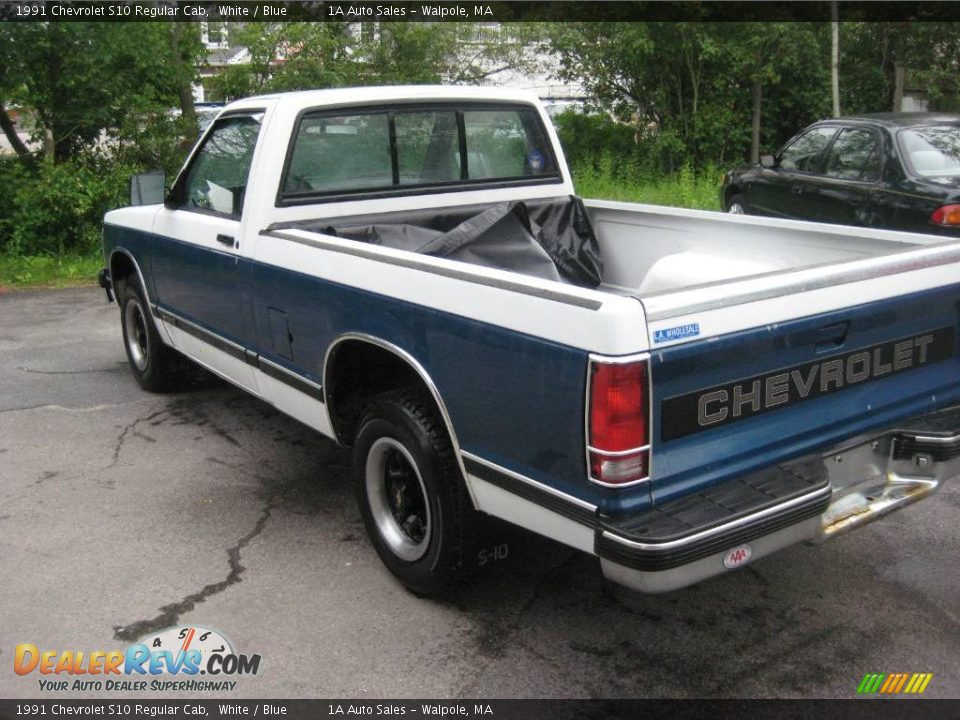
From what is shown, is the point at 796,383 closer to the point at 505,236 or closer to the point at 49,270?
the point at 505,236

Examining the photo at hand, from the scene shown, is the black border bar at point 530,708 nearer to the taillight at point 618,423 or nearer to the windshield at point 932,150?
the taillight at point 618,423

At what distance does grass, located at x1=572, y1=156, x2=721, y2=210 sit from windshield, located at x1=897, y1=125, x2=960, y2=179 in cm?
304

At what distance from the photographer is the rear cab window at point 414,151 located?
476 centimetres

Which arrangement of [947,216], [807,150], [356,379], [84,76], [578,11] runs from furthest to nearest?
[578,11] < [84,76] < [807,150] < [947,216] < [356,379]

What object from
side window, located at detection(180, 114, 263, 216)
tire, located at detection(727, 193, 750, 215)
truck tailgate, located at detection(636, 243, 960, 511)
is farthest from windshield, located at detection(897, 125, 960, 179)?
side window, located at detection(180, 114, 263, 216)

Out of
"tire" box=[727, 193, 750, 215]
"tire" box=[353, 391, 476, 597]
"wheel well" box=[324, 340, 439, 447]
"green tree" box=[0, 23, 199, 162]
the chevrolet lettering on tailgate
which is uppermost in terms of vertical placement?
"green tree" box=[0, 23, 199, 162]

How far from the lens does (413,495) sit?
3.93m

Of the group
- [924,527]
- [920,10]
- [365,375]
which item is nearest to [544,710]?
[365,375]

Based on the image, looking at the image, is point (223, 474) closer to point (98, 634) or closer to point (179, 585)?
point (179, 585)

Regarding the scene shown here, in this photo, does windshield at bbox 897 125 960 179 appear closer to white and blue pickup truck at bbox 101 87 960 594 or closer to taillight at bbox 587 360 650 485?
white and blue pickup truck at bbox 101 87 960 594

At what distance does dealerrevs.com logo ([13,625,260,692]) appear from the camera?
11.1ft

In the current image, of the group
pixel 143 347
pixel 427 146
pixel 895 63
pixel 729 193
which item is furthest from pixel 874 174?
pixel 895 63

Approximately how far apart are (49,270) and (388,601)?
8865 millimetres

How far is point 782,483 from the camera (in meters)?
3.10
